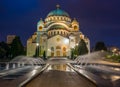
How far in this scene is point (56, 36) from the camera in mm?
71000

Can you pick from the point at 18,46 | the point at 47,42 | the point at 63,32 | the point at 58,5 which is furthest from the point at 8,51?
the point at 58,5

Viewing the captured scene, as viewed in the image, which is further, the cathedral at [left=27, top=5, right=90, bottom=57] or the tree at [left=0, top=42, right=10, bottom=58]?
the cathedral at [left=27, top=5, right=90, bottom=57]

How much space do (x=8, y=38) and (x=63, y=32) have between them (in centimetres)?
4199

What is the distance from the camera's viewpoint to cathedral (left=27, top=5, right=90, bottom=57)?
71250 millimetres

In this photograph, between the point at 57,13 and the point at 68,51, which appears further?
the point at 57,13

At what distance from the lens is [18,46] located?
51375mm

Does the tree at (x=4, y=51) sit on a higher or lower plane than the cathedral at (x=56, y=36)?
lower

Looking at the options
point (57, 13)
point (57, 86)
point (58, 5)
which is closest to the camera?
point (57, 86)

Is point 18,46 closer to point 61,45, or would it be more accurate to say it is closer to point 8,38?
point 61,45

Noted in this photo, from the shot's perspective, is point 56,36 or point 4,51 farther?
point 56,36

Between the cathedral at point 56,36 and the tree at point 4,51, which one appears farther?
the cathedral at point 56,36

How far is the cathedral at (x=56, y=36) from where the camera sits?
71.2 m

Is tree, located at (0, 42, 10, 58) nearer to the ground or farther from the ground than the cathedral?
nearer to the ground

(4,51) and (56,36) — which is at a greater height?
(56,36)
